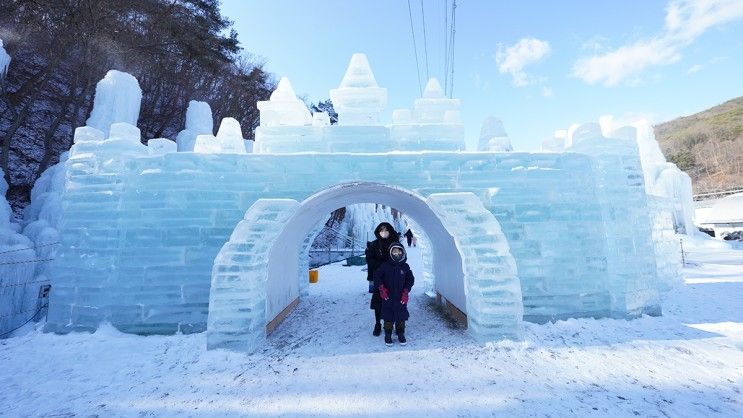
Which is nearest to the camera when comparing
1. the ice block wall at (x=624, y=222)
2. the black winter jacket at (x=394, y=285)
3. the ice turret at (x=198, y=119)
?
the black winter jacket at (x=394, y=285)

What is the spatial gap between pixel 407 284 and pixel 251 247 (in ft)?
7.84

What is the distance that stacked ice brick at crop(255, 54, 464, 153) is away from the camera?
5676mm

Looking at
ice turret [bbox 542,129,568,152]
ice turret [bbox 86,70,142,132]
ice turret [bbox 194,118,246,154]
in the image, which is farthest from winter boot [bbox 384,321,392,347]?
ice turret [bbox 86,70,142,132]

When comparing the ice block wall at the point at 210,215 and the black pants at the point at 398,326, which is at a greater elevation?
the ice block wall at the point at 210,215

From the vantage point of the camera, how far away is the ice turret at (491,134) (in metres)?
6.21

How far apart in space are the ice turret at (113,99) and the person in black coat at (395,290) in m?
9.54

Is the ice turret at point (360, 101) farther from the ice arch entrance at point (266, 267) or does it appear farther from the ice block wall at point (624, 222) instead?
the ice block wall at point (624, 222)

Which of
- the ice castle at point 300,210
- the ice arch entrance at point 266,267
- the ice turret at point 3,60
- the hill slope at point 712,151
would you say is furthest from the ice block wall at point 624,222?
the hill slope at point 712,151

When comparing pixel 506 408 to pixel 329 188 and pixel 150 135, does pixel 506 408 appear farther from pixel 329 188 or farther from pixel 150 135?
pixel 150 135

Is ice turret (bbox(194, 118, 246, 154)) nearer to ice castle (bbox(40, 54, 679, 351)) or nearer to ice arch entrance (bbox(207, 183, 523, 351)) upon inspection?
ice castle (bbox(40, 54, 679, 351))

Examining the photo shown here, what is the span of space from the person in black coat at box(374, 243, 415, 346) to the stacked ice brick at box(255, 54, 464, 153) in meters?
2.20

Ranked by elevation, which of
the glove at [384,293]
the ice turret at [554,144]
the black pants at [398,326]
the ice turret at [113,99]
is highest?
the ice turret at [113,99]

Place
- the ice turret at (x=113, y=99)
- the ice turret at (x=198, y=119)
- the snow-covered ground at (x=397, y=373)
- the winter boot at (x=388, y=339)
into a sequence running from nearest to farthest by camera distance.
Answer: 1. the snow-covered ground at (x=397, y=373)
2. the winter boot at (x=388, y=339)
3. the ice turret at (x=113, y=99)
4. the ice turret at (x=198, y=119)

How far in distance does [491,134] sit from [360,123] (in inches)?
115
